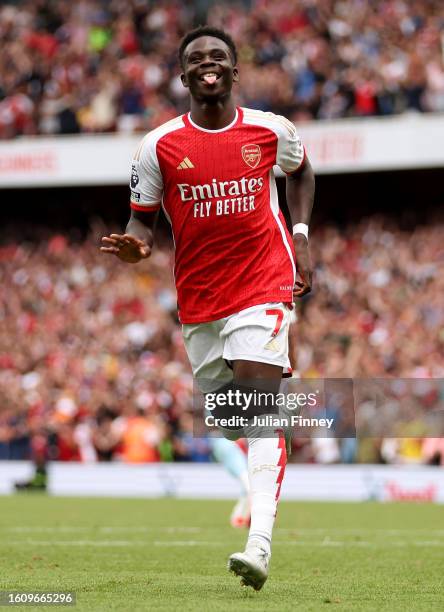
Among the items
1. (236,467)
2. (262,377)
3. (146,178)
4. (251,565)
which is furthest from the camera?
(236,467)

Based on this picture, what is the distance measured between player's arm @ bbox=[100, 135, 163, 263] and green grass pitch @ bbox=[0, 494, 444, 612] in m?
1.55

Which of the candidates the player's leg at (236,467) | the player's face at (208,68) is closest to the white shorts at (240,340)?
the player's face at (208,68)

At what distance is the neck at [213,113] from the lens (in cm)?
589

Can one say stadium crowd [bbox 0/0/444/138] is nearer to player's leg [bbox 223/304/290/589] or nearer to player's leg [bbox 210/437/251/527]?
player's leg [bbox 210/437/251/527]

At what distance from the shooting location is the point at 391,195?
25.3 m

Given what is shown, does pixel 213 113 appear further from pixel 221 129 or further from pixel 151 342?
pixel 151 342

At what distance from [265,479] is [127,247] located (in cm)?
123

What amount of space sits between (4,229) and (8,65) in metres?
3.87

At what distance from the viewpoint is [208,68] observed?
580 centimetres

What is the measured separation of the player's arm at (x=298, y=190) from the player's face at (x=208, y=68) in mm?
399

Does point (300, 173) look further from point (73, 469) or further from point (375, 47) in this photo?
point (375, 47)

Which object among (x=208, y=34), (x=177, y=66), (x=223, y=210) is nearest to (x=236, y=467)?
(x=223, y=210)

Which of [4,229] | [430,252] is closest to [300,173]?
[430,252]

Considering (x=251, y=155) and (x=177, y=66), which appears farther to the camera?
(x=177, y=66)
